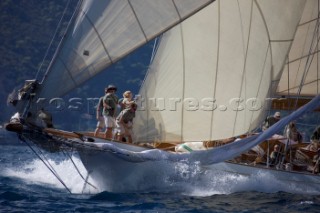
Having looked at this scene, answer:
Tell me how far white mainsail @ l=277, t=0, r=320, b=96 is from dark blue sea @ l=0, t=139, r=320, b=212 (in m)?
4.48

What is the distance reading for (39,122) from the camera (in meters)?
15.2

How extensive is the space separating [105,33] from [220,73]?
5.24 m

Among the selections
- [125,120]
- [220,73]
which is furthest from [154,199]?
[220,73]

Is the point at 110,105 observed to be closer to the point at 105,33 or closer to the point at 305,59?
the point at 105,33

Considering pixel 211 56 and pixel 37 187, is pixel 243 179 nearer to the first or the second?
pixel 211 56

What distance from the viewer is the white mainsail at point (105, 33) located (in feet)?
44.1

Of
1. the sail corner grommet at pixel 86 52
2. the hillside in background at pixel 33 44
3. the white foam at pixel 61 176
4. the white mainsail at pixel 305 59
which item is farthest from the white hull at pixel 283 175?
the hillside in background at pixel 33 44

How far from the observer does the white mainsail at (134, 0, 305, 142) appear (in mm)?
17891

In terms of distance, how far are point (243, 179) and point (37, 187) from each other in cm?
536

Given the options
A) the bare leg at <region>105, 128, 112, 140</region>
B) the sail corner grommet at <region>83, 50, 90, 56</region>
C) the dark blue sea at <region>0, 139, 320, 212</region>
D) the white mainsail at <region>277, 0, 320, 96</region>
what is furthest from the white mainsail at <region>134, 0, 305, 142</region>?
the sail corner grommet at <region>83, 50, 90, 56</region>

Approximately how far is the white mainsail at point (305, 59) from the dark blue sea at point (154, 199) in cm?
448

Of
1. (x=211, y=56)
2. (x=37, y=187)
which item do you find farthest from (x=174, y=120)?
(x=37, y=187)

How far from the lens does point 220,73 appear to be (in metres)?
18.0

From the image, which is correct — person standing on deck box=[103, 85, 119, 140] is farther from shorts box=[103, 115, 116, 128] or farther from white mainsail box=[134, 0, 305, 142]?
white mainsail box=[134, 0, 305, 142]
